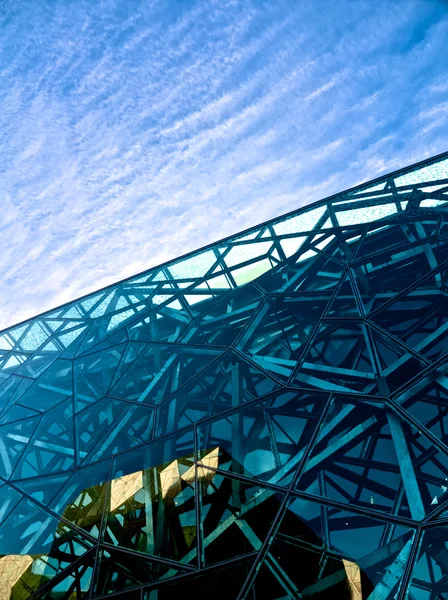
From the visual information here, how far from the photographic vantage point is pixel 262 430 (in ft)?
22.8

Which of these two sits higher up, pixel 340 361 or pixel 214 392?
pixel 340 361

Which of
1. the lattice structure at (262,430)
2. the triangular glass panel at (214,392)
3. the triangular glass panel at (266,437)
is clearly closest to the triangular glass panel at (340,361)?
the lattice structure at (262,430)

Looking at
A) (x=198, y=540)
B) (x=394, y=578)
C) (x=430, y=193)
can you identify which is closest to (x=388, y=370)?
(x=394, y=578)

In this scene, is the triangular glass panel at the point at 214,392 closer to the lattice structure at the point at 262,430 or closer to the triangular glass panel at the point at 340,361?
the lattice structure at the point at 262,430

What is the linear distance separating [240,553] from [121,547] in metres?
1.80

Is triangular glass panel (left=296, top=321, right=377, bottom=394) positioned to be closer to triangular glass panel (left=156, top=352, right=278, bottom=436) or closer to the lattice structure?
the lattice structure

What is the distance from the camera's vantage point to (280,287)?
10.7 meters

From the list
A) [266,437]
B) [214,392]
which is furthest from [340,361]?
[214,392]

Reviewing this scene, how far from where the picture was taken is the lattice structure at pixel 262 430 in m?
5.02

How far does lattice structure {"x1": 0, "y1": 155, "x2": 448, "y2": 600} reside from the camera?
16.5 feet

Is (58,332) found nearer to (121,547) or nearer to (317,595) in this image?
(121,547)

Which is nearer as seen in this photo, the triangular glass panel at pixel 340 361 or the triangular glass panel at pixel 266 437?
the triangular glass panel at pixel 266 437

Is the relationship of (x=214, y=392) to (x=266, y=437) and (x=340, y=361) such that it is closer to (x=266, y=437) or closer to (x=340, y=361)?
(x=266, y=437)

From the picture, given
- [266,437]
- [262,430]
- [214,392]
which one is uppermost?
[214,392]
